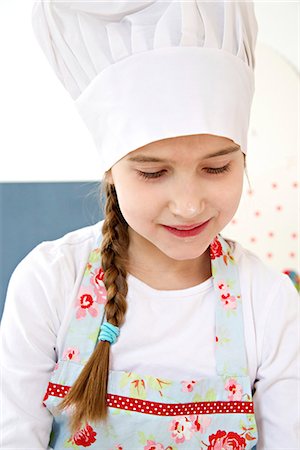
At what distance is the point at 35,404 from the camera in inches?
38.3

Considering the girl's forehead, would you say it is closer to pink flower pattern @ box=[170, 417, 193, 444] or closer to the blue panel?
pink flower pattern @ box=[170, 417, 193, 444]

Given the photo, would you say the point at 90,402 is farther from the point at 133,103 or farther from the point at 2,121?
the point at 2,121

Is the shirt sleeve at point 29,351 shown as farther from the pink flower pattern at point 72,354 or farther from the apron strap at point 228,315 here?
the apron strap at point 228,315

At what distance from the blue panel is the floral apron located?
62cm

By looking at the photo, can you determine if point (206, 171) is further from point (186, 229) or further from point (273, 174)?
point (273, 174)

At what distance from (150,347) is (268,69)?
138 cm

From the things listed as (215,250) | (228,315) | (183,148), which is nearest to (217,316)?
(228,315)

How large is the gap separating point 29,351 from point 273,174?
140cm

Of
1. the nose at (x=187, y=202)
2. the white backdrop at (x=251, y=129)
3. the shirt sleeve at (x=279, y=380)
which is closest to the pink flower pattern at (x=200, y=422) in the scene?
the shirt sleeve at (x=279, y=380)

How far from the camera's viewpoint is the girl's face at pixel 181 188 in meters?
0.84

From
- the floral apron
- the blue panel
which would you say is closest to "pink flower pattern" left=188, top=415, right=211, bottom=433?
the floral apron

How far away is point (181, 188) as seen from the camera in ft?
2.74

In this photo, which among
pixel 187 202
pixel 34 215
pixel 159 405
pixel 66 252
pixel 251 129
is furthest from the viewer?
pixel 251 129

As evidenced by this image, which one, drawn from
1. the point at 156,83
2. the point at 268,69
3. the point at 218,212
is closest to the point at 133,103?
the point at 156,83
